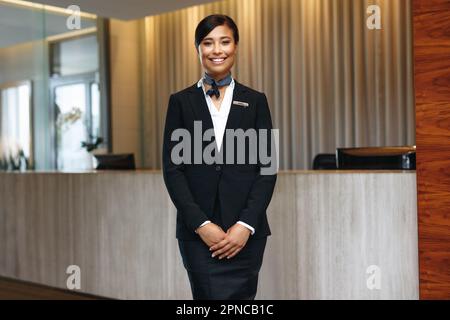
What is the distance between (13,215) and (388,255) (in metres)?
2.99

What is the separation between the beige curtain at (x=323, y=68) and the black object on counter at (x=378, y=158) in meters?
2.76

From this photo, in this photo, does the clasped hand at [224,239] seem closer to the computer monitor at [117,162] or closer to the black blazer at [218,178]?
the black blazer at [218,178]

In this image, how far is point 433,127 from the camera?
231 centimetres

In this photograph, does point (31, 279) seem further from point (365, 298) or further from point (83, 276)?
point (365, 298)

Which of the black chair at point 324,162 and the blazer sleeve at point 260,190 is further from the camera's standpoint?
the black chair at point 324,162

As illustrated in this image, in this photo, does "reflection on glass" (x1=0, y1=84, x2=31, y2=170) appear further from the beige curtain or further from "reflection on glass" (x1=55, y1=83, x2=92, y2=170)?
the beige curtain

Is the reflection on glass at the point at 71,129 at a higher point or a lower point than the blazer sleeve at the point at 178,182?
higher

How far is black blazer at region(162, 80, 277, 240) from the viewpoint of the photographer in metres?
1.75

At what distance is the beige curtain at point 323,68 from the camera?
20.0 feet

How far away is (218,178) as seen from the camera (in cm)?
178

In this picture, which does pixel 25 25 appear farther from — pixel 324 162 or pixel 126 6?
pixel 324 162

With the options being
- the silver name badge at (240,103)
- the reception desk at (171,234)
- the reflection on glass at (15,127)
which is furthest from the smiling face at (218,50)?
the reflection on glass at (15,127)

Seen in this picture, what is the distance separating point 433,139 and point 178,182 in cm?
116

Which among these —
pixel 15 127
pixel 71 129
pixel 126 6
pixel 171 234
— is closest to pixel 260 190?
pixel 171 234
